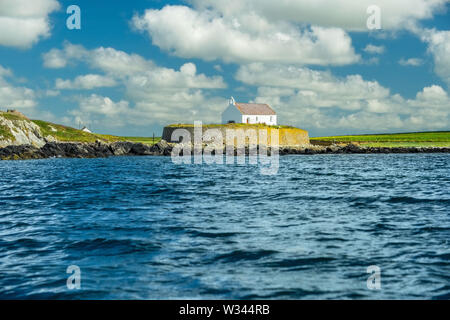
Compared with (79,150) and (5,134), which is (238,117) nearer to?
(79,150)

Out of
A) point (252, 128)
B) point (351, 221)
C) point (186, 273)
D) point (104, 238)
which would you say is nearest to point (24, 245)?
point (104, 238)

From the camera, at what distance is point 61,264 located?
10336mm

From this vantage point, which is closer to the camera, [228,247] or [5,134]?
[228,247]

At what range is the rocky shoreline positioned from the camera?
76250 millimetres

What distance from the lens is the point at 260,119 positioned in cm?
10925

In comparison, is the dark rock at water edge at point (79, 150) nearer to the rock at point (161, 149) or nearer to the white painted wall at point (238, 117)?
the rock at point (161, 149)

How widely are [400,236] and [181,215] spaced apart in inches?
312

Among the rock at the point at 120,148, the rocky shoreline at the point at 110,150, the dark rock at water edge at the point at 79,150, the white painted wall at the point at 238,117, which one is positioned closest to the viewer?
the dark rock at water edge at the point at 79,150

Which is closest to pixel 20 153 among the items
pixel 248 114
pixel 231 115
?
pixel 231 115

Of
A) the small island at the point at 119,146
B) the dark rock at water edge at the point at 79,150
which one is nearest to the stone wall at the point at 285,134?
the small island at the point at 119,146

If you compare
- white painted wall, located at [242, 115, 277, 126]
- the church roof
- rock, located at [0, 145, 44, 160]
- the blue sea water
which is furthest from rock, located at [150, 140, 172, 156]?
the blue sea water

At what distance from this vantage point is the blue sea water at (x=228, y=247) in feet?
28.0

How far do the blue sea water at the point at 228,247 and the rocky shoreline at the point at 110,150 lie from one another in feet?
195

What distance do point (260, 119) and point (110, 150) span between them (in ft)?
126
